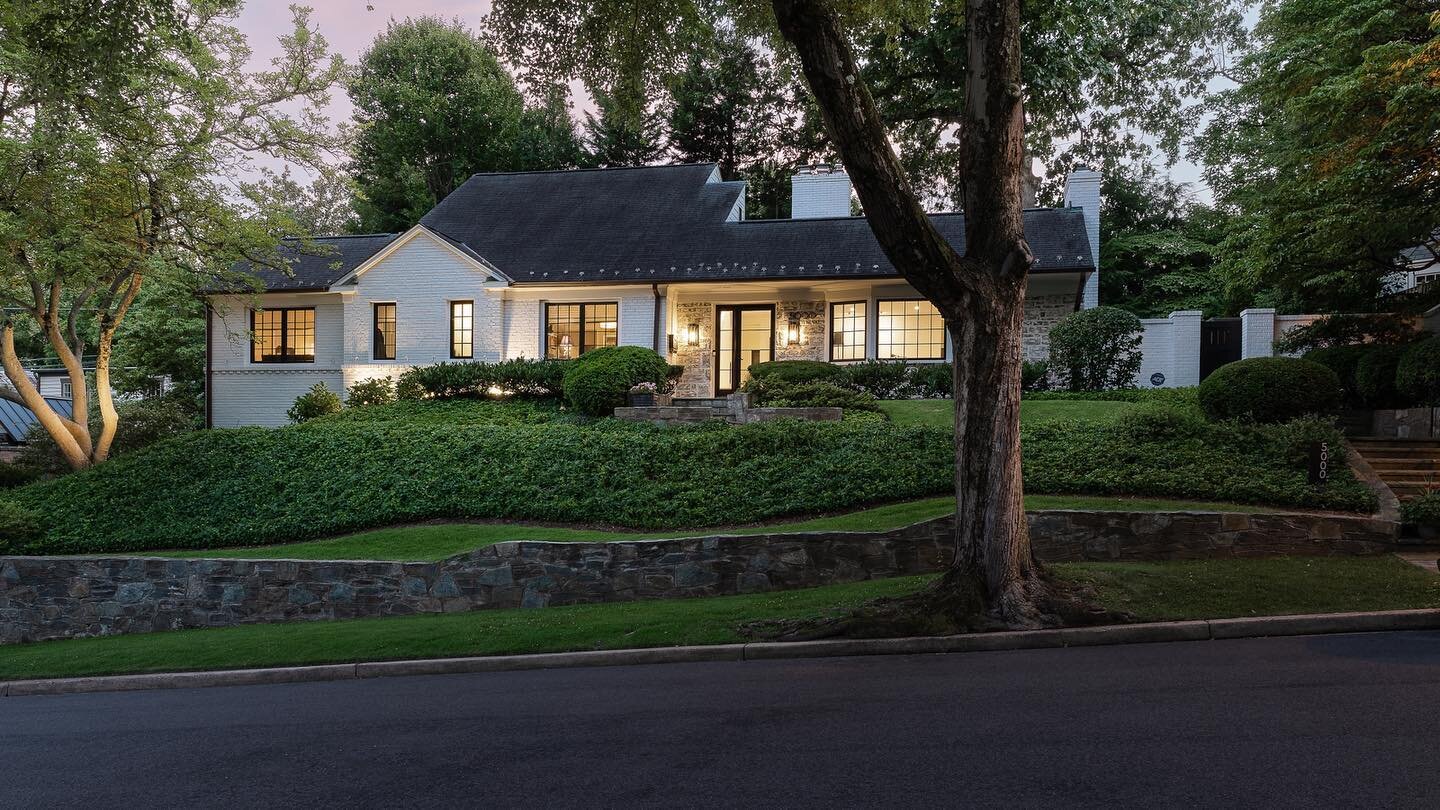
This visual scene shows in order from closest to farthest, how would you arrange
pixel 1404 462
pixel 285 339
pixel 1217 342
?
pixel 1404 462, pixel 1217 342, pixel 285 339

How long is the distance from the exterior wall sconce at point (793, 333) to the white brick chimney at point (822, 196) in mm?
4753

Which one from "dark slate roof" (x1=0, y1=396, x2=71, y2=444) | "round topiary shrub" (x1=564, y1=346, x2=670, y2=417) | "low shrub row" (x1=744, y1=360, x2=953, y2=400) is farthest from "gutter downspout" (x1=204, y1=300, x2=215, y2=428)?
"low shrub row" (x1=744, y1=360, x2=953, y2=400)

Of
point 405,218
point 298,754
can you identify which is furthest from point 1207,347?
point 405,218

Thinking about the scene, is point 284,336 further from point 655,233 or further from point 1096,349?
point 1096,349

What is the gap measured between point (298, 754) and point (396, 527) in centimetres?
798

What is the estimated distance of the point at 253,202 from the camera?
1789 centimetres

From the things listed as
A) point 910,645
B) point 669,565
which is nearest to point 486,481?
point 669,565

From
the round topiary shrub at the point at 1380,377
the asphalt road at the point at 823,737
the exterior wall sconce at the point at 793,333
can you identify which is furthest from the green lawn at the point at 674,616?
the exterior wall sconce at the point at 793,333

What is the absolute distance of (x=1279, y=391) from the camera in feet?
43.8

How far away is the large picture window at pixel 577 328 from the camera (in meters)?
22.9

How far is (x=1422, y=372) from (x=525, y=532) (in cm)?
1409

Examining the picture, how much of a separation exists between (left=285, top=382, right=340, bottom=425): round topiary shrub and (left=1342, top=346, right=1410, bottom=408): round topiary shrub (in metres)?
21.9

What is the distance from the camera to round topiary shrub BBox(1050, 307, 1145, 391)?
19438mm

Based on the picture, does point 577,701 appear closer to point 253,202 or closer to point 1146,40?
point 253,202
